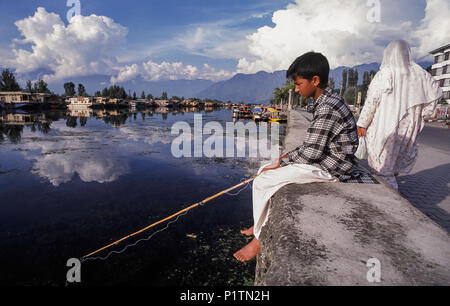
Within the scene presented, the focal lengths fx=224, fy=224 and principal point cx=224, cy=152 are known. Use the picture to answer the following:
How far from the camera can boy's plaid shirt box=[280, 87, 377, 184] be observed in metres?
2.20

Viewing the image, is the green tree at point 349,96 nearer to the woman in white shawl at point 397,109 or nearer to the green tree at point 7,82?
the woman in white shawl at point 397,109

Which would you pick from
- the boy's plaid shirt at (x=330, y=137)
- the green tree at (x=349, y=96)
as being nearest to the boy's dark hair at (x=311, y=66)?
the boy's plaid shirt at (x=330, y=137)

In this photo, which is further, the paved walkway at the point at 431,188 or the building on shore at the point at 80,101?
the building on shore at the point at 80,101

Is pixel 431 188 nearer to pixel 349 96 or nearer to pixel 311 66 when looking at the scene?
pixel 311 66

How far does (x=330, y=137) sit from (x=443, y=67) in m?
54.4

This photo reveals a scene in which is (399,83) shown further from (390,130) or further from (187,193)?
(187,193)

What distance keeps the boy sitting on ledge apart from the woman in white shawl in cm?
134

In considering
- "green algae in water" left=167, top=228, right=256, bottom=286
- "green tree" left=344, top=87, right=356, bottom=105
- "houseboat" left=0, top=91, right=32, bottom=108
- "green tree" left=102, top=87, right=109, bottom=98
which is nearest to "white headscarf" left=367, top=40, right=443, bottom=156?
"green algae in water" left=167, top=228, right=256, bottom=286

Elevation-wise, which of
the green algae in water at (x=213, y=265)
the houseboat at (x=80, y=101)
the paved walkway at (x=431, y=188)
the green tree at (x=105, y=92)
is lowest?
the green algae in water at (x=213, y=265)

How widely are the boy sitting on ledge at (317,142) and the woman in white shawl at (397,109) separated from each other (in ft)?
4.40

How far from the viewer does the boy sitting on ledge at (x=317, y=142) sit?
221 centimetres

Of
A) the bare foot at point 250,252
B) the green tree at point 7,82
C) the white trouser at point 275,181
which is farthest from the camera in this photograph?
the green tree at point 7,82

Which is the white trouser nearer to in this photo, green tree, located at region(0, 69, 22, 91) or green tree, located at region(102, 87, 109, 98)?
green tree, located at region(0, 69, 22, 91)
